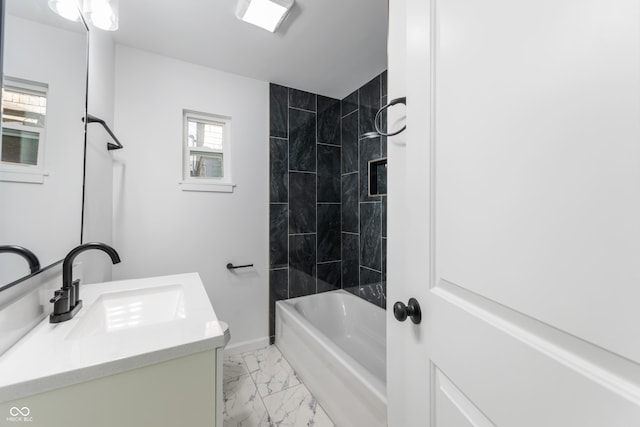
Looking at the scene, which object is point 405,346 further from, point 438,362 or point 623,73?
point 623,73

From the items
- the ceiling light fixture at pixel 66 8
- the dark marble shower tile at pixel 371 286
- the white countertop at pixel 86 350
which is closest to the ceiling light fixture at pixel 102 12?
the ceiling light fixture at pixel 66 8

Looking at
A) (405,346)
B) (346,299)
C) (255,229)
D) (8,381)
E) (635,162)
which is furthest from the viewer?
(346,299)

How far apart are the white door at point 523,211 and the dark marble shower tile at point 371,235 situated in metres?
1.64

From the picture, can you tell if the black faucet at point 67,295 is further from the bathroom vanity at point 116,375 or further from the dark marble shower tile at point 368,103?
the dark marble shower tile at point 368,103

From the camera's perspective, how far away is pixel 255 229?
239 centimetres

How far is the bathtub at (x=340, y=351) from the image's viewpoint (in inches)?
52.9

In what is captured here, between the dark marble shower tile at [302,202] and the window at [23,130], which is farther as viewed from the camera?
the dark marble shower tile at [302,202]

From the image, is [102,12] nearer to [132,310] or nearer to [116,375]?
[132,310]

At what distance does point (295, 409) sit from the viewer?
166 centimetres

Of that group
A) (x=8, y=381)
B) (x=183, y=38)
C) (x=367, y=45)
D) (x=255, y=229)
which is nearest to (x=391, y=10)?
(x=367, y=45)

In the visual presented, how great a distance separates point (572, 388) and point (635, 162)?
320mm

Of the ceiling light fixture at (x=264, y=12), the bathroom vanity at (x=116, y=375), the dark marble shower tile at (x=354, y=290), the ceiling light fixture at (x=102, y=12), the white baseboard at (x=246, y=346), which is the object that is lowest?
the white baseboard at (x=246, y=346)

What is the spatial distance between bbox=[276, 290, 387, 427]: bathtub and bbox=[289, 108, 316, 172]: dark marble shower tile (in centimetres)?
137

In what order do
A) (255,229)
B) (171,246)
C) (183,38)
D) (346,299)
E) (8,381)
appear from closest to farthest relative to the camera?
(8,381) < (183,38) < (171,246) < (255,229) < (346,299)
